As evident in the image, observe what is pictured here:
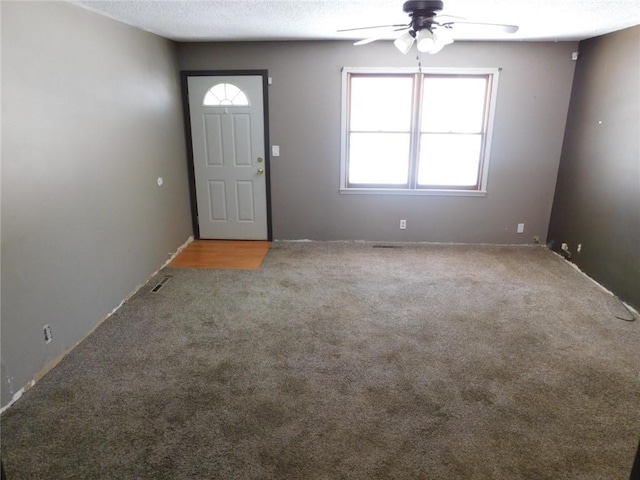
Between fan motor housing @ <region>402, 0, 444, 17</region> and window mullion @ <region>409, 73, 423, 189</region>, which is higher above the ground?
fan motor housing @ <region>402, 0, 444, 17</region>

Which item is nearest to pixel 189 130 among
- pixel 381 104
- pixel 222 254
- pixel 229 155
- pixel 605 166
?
pixel 229 155

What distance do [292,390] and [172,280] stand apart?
2.13 metres

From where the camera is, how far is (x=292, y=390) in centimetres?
245

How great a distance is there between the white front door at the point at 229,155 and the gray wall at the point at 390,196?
0.18 meters

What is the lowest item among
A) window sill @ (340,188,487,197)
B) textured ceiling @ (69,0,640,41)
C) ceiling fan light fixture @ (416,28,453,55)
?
window sill @ (340,188,487,197)

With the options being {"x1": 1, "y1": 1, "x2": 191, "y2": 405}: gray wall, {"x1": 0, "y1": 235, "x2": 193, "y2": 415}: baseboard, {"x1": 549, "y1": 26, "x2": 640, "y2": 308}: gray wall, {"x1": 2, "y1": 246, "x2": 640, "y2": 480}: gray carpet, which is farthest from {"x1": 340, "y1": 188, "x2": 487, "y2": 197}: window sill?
{"x1": 0, "y1": 235, "x2": 193, "y2": 415}: baseboard

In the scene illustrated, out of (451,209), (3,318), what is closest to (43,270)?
(3,318)

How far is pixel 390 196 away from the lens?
5059 millimetres

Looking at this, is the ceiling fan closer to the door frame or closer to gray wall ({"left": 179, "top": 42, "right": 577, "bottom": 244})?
gray wall ({"left": 179, "top": 42, "right": 577, "bottom": 244})

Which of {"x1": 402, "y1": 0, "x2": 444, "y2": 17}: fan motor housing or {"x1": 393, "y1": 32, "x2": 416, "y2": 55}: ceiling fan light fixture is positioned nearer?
{"x1": 402, "y1": 0, "x2": 444, "y2": 17}: fan motor housing

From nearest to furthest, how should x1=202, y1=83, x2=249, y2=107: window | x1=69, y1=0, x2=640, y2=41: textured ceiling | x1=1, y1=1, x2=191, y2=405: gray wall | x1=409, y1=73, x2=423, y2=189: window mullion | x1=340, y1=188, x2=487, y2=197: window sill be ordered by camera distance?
x1=1, y1=1, x2=191, y2=405: gray wall
x1=69, y1=0, x2=640, y2=41: textured ceiling
x1=409, y1=73, x2=423, y2=189: window mullion
x1=202, y1=83, x2=249, y2=107: window
x1=340, y1=188, x2=487, y2=197: window sill

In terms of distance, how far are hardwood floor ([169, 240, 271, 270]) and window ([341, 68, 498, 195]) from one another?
4.35 feet

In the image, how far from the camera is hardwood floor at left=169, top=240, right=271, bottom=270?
453cm

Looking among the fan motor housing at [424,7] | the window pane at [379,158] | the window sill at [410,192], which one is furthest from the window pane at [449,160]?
the fan motor housing at [424,7]
